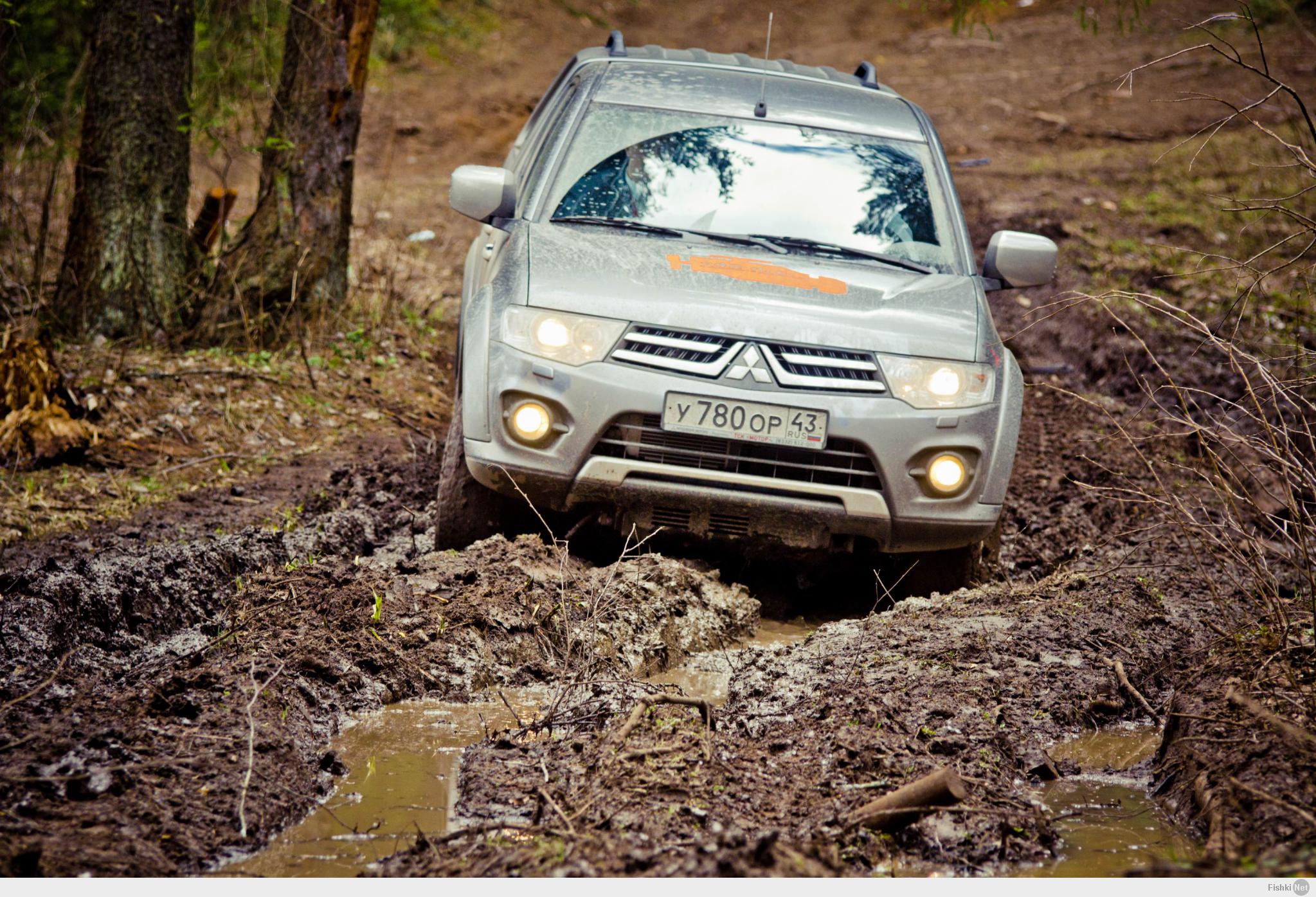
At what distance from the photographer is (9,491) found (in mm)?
5090

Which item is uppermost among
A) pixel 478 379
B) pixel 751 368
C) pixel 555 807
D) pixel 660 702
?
pixel 751 368

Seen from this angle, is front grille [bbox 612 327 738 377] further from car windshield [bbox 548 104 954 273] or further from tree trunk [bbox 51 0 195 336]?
tree trunk [bbox 51 0 195 336]

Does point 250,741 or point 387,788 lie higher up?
point 250,741

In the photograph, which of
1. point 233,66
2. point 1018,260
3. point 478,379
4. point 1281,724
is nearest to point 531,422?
point 478,379

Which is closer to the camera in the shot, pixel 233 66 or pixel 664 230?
pixel 664 230

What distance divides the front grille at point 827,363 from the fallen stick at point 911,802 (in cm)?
169

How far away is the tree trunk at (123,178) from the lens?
22.2 feet

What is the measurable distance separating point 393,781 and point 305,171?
537 centimetres

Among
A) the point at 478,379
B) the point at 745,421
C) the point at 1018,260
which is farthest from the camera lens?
the point at 1018,260

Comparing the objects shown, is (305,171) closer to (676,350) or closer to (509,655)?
(676,350)

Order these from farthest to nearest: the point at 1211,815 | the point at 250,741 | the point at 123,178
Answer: the point at 123,178, the point at 1211,815, the point at 250,741

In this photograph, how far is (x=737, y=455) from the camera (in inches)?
167

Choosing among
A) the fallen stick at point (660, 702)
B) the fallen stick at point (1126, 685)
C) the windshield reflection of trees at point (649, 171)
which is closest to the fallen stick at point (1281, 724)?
the fallen stick at point (1126, 685)

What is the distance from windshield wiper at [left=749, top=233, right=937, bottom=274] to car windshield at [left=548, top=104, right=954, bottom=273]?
0.01 metres
